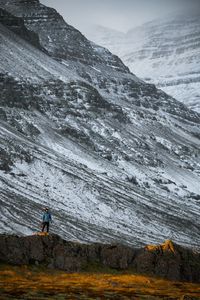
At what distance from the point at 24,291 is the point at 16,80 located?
109 metres

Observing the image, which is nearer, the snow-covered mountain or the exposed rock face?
the exposed rock face

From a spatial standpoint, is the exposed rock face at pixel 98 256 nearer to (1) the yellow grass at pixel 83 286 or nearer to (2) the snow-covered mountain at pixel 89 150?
(1) the yellow grass at pixel 83 286

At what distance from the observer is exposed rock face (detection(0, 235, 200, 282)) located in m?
29.3

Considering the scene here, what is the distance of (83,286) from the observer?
26156mm

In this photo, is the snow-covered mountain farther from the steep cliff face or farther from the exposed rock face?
the exposed rock face

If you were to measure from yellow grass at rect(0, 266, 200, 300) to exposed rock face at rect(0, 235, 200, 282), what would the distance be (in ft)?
3.04

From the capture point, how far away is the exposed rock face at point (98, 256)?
29312mm

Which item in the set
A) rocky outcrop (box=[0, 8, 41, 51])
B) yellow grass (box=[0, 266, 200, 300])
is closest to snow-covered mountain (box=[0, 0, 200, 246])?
rocky outcrop (box=[0, 8, 41, 51])

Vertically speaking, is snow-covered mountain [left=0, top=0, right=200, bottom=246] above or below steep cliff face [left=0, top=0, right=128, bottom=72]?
below

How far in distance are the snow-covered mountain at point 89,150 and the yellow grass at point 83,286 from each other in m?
38.4

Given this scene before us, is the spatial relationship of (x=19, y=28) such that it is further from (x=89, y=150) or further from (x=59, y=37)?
(x=89, y=150)

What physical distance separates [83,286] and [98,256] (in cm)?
526

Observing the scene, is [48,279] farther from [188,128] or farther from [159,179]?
[188,128]

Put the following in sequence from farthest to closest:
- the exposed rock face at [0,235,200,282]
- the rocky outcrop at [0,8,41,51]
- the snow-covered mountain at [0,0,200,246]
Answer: the rocky outcrop at [0,8,41,51] < the snow-covered mountain at [0,0,200,246] < the exposed rock face at [0,235,200,282]
